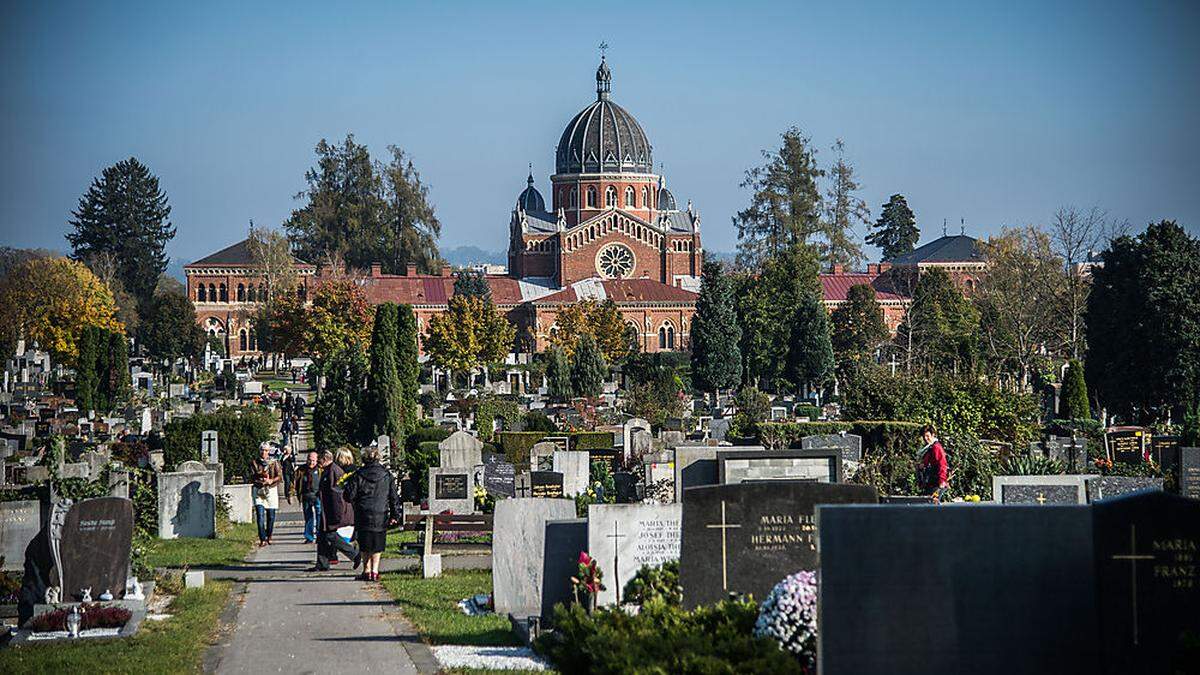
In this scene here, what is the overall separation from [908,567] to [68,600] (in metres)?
7.84

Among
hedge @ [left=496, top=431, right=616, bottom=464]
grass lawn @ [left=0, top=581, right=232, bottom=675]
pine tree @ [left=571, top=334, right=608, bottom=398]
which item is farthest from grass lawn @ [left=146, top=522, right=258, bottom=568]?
pine tree @ [left=571, top=334, right=608, bottom=398]

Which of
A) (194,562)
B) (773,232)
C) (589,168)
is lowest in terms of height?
(194,562)

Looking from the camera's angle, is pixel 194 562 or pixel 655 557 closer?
pixel 655 557

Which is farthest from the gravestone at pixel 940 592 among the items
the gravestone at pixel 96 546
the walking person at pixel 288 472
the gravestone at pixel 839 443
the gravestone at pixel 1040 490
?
the walking person at pixel 288 472

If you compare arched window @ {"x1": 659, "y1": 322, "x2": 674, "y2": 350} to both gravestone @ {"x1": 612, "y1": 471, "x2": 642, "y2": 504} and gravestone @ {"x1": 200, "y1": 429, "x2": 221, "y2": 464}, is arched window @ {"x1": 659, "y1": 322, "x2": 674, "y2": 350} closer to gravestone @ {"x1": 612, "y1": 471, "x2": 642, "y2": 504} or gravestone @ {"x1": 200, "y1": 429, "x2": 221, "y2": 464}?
gravestone @ {"x1": 200, "y1": 429, "x2": 221, "y2": 464}

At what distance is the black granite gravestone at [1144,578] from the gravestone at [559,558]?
4.92 meters

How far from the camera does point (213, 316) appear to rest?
323 feet

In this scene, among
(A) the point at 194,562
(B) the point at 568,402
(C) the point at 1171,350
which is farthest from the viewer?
(B) the point at 568,402

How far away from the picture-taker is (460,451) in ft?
80.3

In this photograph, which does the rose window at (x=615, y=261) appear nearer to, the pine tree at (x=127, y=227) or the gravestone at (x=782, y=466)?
the pine tree at (x=127, y=227)

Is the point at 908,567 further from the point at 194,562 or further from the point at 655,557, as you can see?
the point at 194,562

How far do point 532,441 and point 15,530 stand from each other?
18401mm

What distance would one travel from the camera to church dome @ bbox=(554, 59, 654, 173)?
110 metres

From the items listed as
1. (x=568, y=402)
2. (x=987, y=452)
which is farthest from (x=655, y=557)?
(x=568, y=402)
